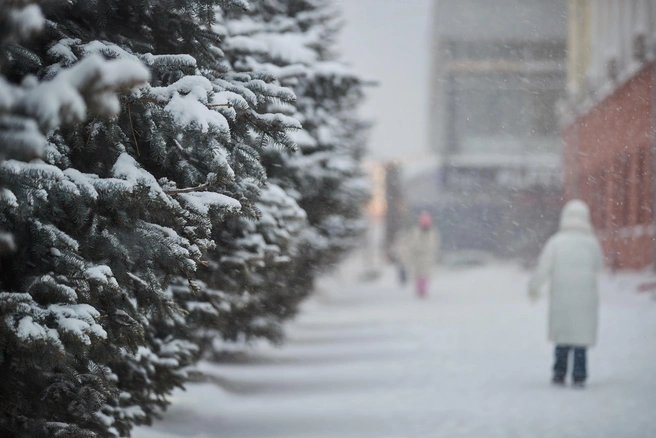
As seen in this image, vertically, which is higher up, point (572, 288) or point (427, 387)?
point (572, 288)

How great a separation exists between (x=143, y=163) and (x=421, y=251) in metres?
15.6

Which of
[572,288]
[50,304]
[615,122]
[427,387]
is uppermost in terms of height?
[615,122]

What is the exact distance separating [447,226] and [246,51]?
55.9 m

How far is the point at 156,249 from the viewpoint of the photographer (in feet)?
11.6

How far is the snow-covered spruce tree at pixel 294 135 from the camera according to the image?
587cm

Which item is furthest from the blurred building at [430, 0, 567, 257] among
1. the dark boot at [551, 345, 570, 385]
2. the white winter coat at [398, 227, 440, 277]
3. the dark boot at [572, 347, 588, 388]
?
the dark boot at [572, 347, 588, 388]

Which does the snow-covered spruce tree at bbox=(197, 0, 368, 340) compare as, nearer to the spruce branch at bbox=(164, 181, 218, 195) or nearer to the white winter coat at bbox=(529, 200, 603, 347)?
the spruce branch at bbox=(164, 181, 218, 195)

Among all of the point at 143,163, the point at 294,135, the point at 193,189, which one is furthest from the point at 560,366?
the point at 193,189

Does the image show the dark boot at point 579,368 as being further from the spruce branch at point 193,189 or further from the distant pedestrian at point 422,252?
the distant pedestrian at point 422,252

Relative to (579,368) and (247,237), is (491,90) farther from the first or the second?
(247,237)

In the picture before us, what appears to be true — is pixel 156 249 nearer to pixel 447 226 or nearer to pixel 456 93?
pixel 447 226

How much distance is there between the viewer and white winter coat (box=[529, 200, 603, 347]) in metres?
7.57

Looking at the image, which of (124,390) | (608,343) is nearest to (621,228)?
(608,343)

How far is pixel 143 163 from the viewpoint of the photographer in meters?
4.07
